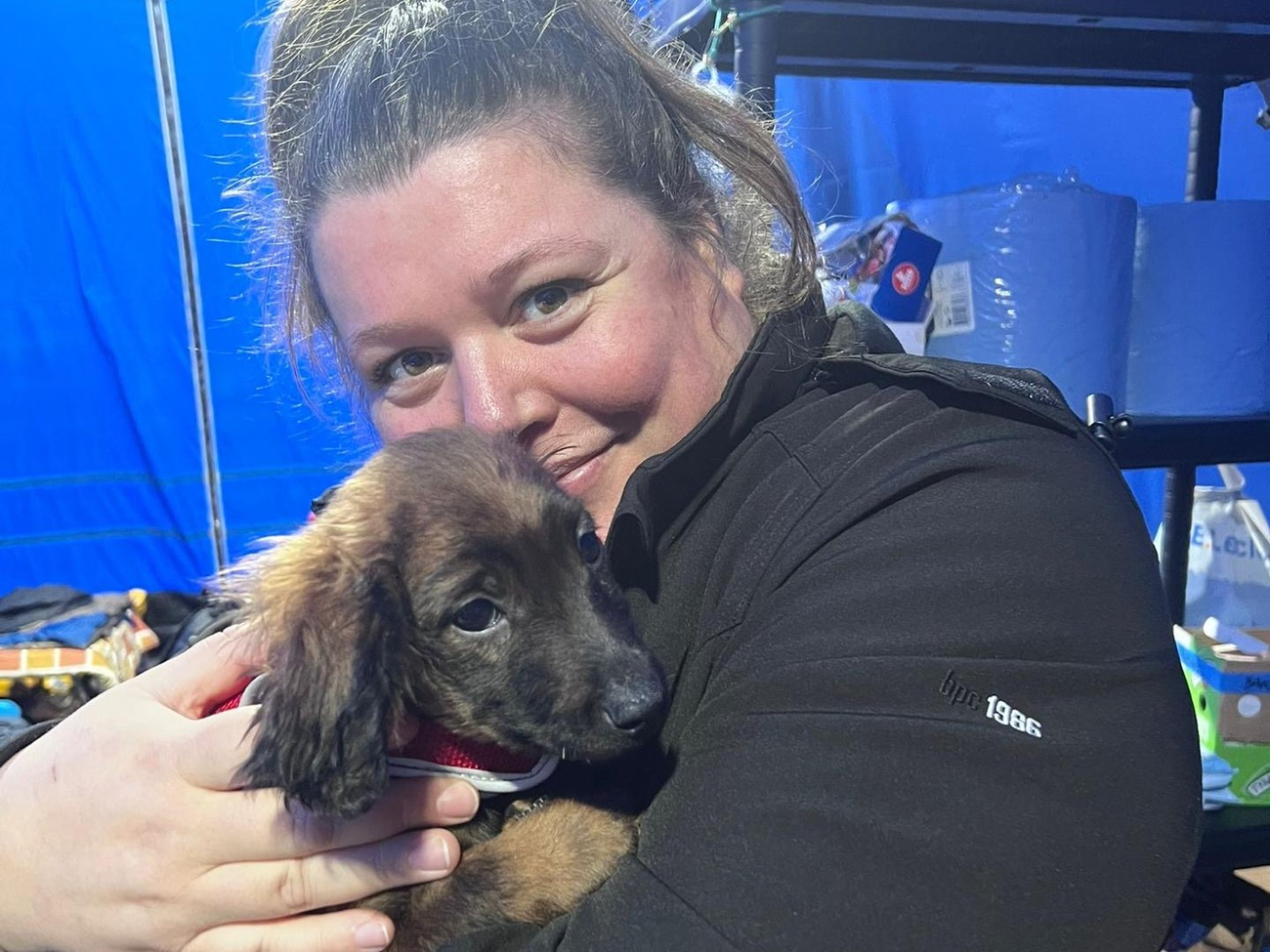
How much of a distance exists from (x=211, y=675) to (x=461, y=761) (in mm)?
426

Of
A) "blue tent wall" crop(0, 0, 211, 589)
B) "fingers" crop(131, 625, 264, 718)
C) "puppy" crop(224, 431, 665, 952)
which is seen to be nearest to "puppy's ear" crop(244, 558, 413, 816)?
"puppy" crop(224, 431, 665, 952)

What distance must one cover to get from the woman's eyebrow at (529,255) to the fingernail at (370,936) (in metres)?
0.92

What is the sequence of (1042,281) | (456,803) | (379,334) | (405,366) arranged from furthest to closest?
(1042,281)
(405,366)
(379,334)
(456,803)

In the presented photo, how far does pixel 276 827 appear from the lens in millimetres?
1270

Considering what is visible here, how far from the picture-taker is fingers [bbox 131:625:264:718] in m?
1.47

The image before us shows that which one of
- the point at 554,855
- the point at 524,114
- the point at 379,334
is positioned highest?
the point at 524,114

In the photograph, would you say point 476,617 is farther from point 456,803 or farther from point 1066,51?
point 1066,51

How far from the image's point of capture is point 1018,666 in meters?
1.05

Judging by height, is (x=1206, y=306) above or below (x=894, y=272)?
below

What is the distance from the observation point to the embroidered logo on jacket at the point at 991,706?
1019 millimetres

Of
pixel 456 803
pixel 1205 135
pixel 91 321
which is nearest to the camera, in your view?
pixel 456 803

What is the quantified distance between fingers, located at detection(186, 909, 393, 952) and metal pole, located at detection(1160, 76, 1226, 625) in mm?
3084

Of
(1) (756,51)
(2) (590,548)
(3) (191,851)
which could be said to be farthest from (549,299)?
(1) (756,51)

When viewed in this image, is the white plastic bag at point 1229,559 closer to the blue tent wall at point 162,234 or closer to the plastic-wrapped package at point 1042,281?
the blue tent wall at point 162,234
